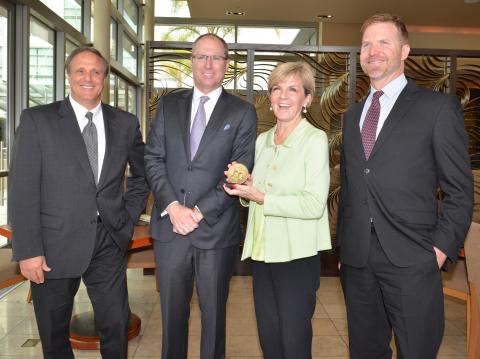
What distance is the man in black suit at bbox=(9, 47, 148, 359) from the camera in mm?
2330

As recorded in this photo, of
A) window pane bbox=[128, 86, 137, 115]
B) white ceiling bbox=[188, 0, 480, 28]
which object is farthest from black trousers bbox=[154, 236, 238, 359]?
window pane bbox=[128, 86, 137, 115]

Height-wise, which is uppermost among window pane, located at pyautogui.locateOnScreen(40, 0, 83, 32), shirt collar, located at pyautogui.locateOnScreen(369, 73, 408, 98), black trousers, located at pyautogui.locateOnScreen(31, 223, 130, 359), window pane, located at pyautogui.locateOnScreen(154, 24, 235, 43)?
window pane, located at pyautogui.locateOnScreen(154, 24, 235, 43)

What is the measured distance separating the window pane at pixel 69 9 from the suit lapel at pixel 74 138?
14.7 feet

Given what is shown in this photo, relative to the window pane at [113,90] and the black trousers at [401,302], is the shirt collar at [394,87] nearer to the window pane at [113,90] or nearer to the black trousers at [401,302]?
the black trousers at [401,302]

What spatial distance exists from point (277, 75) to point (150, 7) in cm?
1073

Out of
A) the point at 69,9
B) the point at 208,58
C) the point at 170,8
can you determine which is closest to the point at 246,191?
the point at 208,58

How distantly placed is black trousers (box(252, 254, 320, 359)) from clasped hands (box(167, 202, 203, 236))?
0.36m

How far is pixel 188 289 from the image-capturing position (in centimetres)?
247

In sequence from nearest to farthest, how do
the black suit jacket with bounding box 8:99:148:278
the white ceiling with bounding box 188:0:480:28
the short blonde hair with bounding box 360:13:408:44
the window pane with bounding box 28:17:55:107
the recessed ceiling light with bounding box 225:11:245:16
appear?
the short blonde hair with bounding box 360:13:408:44
the black suit jacket with bounding box 8:99:148:278
the window pane with bounding box 28:17:55:107
the white ceiling with bounding box 188:0:480:28
the recessed ceiling light with bounding box 225:11:245:16

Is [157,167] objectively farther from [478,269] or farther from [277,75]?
[478,269]

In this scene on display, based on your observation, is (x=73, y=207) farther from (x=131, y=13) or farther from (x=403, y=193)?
(x=131, y=13)

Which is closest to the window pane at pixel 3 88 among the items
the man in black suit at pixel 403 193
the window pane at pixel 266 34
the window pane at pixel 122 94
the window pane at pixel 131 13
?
the man in black suit at pixel 403 193

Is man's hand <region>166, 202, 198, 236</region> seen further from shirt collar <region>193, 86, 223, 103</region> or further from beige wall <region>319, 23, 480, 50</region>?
beige wall <region>319, 23, 480, 50</region>

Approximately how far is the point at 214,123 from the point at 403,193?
3.08ft
